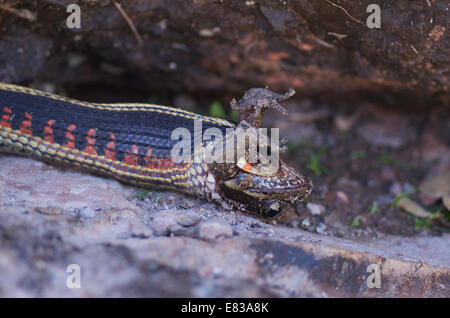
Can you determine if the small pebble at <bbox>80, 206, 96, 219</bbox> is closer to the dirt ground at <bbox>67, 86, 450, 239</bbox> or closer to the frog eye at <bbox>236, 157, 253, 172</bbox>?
the frog eye at <bbox>236, 157, 253, 172</bbox>

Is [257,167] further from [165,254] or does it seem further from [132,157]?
[165,254]

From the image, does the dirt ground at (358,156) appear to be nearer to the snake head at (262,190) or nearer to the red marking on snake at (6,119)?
the snake head at (262,190)

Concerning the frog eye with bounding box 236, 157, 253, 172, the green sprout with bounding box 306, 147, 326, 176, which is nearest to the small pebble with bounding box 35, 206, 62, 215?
the frog eye with bounding box 236, 157, 253, 172

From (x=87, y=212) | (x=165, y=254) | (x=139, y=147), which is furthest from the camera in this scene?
(x=139, y=147)

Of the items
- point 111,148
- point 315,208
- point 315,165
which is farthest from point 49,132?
point 315,165

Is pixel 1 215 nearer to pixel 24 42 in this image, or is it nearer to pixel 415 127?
pixel 24 42

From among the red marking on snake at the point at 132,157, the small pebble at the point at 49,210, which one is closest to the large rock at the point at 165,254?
the small pebble at the point at 49,210

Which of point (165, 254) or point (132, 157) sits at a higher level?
point (132, 157)
